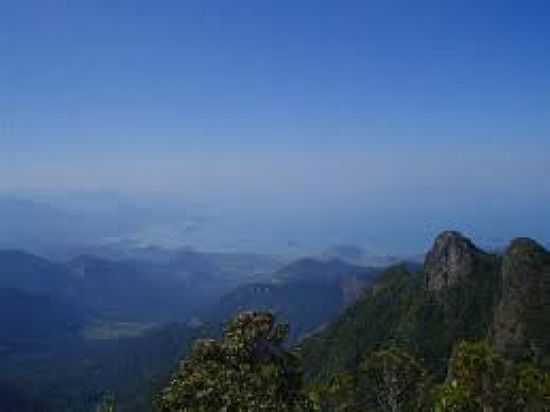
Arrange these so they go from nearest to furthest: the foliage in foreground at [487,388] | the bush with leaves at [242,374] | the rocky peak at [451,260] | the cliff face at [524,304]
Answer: the bush with leaves at [242,374] < the foliage in foreground at [487,388] < the cliff face at [524,304] < the rocky peak at [451,260]

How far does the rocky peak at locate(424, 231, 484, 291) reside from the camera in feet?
570

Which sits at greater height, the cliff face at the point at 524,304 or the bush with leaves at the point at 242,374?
the bush with leaves at the point at 242,374

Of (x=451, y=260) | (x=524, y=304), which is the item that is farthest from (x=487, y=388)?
(x=451, y=260)

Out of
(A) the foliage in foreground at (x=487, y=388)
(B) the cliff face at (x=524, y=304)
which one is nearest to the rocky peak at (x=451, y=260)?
(B) the cliff face at (x=524, y=304)

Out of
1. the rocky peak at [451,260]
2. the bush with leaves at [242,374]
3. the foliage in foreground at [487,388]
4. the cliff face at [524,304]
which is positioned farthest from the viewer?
the rocky peak at [451,260]

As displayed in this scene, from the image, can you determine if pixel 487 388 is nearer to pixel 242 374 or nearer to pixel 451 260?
pixel 242 374

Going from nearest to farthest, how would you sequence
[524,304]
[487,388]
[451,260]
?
1. [487,388]
2. [524,304]
3. [451,260]

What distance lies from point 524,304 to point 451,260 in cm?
3852

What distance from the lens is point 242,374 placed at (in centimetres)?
3575

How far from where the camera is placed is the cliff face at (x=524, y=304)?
131m

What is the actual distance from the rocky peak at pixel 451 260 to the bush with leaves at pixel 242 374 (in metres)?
139

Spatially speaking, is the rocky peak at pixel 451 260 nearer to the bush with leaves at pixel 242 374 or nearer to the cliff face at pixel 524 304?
the cliff face at pixel 524 304

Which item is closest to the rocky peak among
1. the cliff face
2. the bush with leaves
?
the cliff face

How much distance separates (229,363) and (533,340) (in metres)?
103
